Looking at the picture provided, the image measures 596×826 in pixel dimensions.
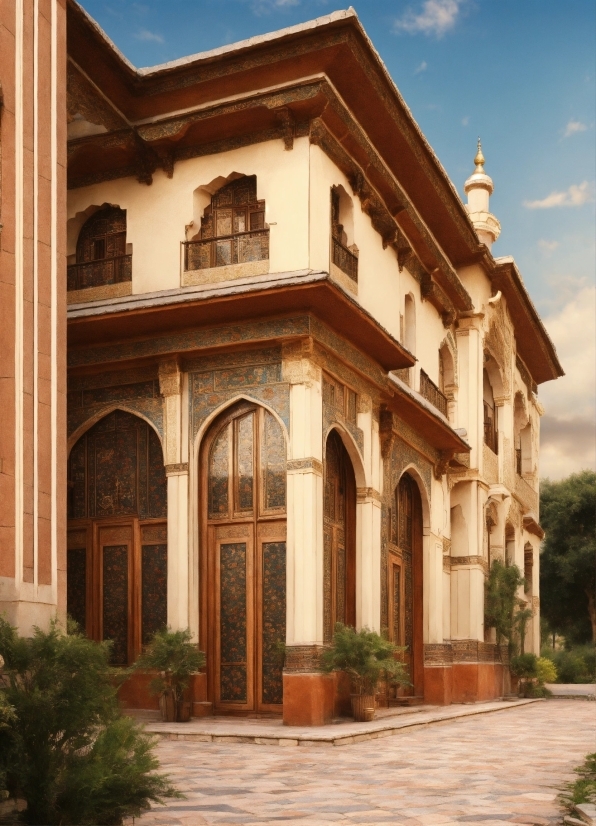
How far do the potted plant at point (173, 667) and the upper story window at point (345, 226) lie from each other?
19.0 ft

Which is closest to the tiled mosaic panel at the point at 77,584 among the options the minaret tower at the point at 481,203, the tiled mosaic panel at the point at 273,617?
the tiled mosaic panel at the point at 273,617

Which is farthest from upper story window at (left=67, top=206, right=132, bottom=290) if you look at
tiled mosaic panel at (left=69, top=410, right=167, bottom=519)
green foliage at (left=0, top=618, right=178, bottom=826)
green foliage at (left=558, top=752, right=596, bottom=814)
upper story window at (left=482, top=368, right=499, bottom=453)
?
upper story window at (left=482, top=368, right=499, bottom=453)

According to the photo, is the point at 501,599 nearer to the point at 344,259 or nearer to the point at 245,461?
the point at 344,259

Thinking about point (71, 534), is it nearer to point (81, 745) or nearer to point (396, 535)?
point (396, 535)

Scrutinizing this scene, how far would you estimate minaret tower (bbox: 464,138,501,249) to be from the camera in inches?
1121

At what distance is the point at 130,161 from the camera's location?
15.7m

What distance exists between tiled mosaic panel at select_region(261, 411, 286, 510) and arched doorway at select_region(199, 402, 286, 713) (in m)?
0.01

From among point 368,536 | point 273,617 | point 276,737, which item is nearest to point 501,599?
point 368,536

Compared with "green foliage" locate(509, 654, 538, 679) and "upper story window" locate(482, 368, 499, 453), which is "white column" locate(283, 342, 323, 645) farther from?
"upper story window" locate(482, 368, 499, 453)

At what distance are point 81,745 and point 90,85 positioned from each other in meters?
10.5

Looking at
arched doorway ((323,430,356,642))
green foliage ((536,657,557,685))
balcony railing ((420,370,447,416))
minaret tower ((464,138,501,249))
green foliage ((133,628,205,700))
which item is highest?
minaret tower ((464,138,501,249))

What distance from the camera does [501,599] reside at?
23125 mm

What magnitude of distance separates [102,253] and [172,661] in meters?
6.15

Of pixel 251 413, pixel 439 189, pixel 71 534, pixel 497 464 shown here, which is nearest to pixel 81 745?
pixel 251 413
